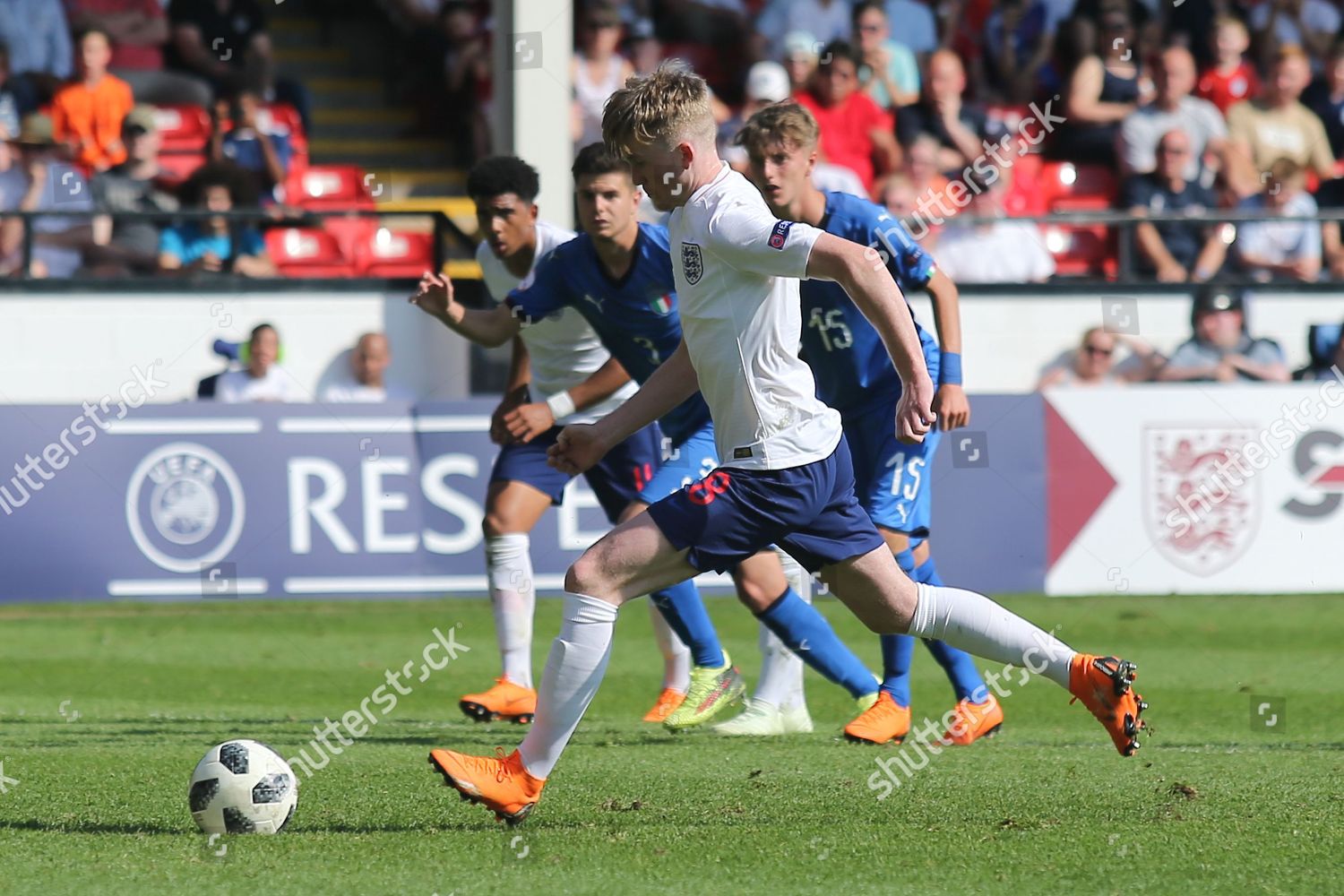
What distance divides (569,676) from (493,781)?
1.09 ft

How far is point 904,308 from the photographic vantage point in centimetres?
432

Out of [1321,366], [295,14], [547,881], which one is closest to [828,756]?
[547,881]

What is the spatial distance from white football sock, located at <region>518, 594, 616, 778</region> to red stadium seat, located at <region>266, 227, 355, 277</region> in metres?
9.26

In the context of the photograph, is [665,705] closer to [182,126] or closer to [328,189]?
[328,189]

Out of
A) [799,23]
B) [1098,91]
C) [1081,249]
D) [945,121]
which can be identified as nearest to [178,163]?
[799,23]

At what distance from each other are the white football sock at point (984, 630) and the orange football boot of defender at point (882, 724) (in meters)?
1.66

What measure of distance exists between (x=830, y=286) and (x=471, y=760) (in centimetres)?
269

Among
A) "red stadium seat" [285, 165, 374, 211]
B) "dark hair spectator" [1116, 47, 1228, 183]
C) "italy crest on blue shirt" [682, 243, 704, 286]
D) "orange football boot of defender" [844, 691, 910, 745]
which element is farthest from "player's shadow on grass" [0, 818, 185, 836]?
"dark hair spectator" [1116, 47, 1228, 183]

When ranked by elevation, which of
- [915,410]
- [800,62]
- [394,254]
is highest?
[800,62]

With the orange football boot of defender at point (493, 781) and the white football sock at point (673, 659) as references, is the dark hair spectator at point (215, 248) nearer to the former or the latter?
the white football sock at point (673, 659)

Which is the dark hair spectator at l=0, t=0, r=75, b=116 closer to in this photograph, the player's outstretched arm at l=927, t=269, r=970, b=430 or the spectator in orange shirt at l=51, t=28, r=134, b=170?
the spectator in orange shirt at l=51, t=28, r=134, b=170

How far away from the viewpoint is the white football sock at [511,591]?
7395 millimetres

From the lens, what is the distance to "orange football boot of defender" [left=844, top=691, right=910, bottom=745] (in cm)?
640

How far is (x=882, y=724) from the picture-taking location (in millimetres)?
6453
